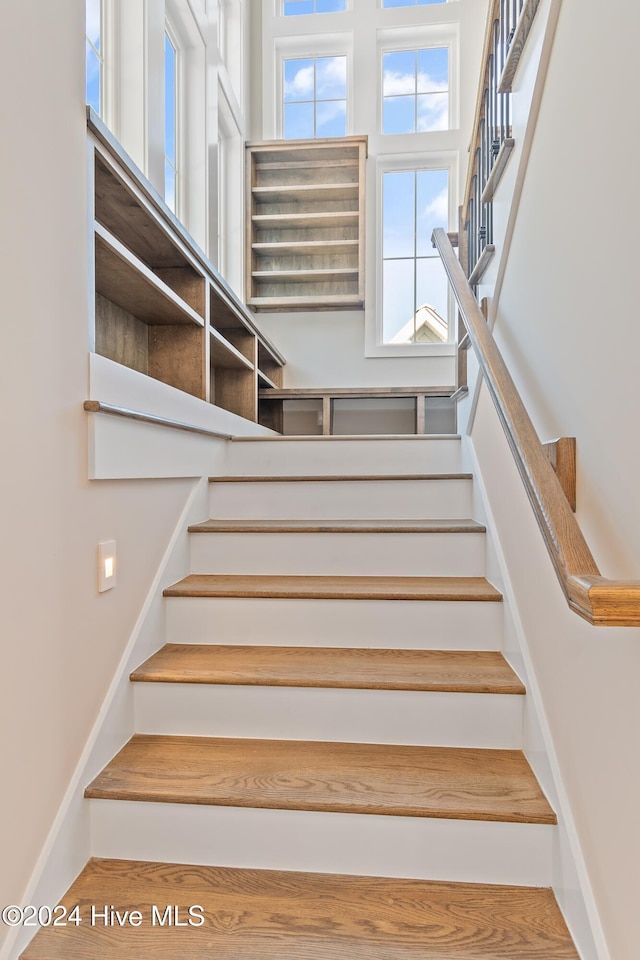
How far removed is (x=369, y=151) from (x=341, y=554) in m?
3.61

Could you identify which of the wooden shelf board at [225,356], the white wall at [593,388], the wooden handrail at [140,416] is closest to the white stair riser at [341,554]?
the wooden handrail at [140,416]

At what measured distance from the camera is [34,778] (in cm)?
108

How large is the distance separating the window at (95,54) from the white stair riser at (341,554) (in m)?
1.74

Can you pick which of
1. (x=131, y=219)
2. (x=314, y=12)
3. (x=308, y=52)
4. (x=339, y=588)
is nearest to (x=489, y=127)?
(x=131, y=219)

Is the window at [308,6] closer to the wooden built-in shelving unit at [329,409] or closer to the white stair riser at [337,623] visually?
the wooden built-in shelving unit at [329,409]

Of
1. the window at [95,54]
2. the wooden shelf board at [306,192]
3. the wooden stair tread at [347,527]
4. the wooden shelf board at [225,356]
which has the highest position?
the wooden shelf board at [306,192]

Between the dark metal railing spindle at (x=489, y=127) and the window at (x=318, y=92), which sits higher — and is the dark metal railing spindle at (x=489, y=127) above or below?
below

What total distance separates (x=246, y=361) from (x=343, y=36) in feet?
10.0

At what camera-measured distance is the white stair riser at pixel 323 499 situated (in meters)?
2.15

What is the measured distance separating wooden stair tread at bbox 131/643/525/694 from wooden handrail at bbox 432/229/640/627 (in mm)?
601

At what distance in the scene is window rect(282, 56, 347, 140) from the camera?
4.27 metres

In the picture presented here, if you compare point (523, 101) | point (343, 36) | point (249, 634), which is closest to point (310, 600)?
point (249, 634)

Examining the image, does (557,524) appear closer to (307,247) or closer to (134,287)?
(134,287)

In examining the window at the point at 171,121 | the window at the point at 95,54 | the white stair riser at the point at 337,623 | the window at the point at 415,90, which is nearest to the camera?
the white stair riser at the point at 337,623
